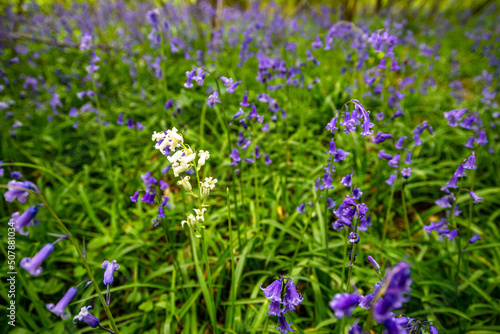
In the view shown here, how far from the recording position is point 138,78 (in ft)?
19.3

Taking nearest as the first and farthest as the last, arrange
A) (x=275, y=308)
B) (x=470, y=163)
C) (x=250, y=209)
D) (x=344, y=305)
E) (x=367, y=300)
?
(x=344, y=305) → (x=367, y=300) → (x=275, y=308) → (x=470, y=163) → (x=250, y=209)

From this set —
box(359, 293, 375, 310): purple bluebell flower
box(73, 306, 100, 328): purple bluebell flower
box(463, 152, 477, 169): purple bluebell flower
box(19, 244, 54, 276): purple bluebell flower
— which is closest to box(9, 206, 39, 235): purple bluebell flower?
box(19, 244, 54, 276): purple bluebell flower

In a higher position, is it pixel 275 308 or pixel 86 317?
pixel 86 317

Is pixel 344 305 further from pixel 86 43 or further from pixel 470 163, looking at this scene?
pixel 86 43

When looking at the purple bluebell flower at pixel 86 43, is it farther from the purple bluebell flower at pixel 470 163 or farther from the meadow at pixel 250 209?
the purple bluebell flower at pixel 470 163

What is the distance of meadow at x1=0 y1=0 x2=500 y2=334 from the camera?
5.82ft

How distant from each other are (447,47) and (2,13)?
14.4 m


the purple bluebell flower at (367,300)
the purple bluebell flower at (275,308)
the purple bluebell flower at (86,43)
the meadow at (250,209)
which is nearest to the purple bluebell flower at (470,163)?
the meadow at (250,209)

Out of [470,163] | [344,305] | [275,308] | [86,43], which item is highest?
[86,43]

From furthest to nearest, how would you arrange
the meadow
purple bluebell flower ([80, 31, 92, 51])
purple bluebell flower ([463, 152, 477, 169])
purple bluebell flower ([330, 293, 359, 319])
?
purple bluebell flower ([80, 31, 92, 51]) < purple bluebell flower ([463, 152, 477, 169]) < the meadow < purple bluebell flower ([330, 293, 359, 319])

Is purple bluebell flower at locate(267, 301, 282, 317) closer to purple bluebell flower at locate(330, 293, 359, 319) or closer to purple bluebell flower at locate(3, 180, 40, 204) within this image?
purple bluebell flower at locate(330, 293, 359, 319)

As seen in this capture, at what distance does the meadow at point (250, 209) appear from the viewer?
1774mm

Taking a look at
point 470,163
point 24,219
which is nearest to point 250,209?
point 470,163

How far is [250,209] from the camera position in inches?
122
